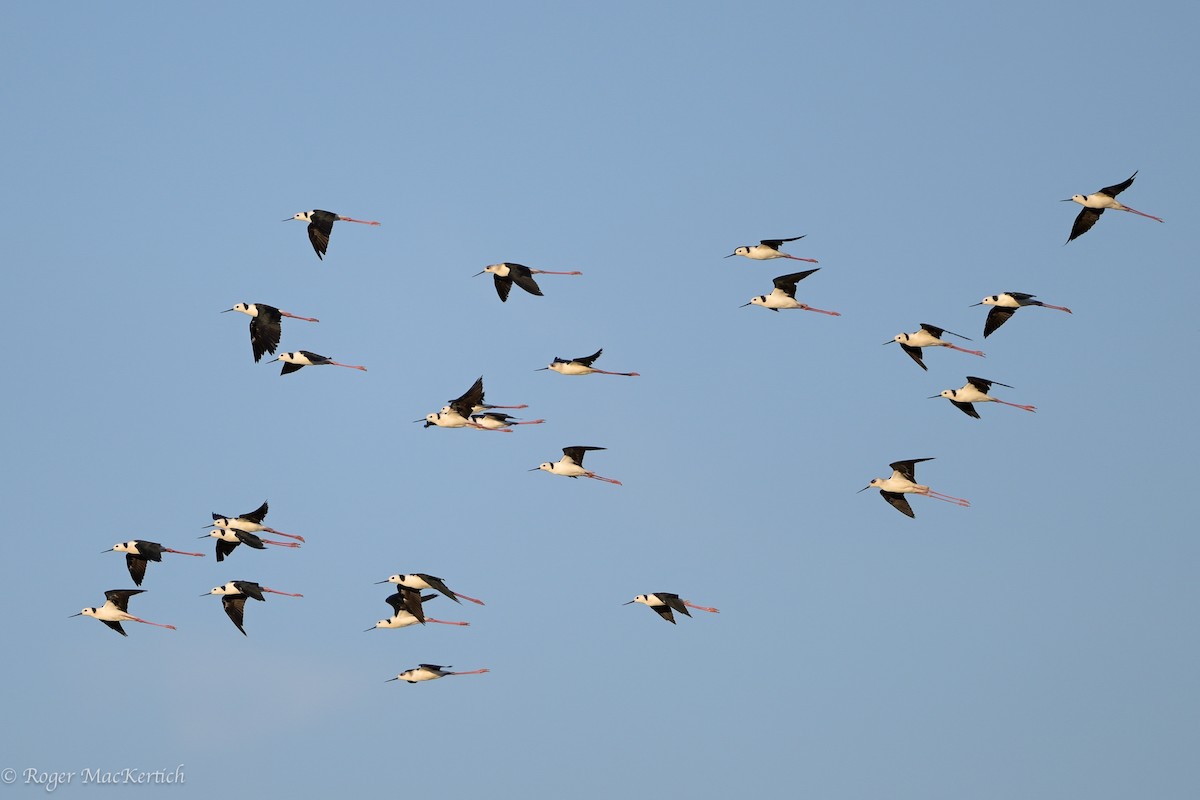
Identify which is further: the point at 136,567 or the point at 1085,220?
the point at 136,567

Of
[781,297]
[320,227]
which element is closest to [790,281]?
[781,297]

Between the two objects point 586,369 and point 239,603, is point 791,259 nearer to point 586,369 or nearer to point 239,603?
point 586,369

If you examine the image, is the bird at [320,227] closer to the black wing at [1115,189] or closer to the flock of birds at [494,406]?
the flock of birds at [494,406]

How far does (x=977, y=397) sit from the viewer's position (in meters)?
47.2

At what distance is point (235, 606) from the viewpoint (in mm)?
48219

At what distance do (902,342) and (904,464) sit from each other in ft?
9.19

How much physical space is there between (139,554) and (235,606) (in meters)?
2.71

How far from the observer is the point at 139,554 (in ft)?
161

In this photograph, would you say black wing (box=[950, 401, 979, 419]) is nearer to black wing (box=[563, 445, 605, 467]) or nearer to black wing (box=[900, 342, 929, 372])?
black wing (box=[900, 342, 929, 372])

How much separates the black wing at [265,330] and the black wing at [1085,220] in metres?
17.5

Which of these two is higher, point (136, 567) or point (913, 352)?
point (913, 352)

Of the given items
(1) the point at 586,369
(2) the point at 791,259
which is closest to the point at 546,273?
(1) the point at 586,369

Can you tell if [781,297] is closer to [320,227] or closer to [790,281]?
[790,281]

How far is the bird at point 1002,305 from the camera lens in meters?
47.1
